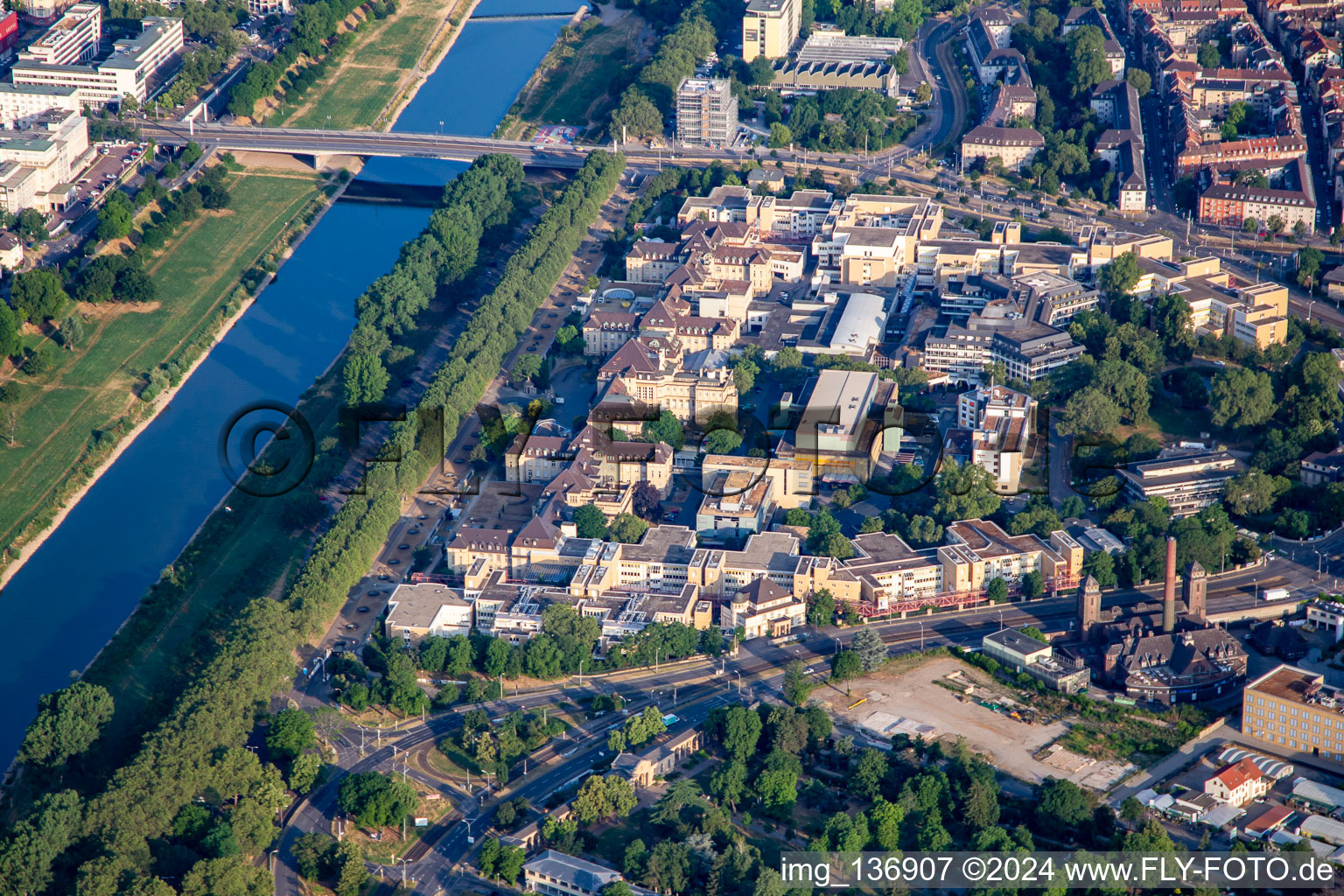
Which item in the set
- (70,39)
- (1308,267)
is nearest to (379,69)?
(70,39)

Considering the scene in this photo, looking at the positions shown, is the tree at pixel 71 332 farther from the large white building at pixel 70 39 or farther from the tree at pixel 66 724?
the large white building at pixel 70 39

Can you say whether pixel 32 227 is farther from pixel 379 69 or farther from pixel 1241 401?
pixel 1241 401

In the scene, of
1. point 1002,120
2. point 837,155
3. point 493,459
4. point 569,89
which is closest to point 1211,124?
point 1002,120

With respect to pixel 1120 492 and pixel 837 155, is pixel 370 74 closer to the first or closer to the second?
pixel 837 155

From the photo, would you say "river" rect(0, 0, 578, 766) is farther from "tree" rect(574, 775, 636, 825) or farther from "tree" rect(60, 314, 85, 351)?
"tree" rect(574, 775, 636, 825)

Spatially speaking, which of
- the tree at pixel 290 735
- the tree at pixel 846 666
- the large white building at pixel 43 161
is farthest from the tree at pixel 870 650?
the large white building at pixel 43 161

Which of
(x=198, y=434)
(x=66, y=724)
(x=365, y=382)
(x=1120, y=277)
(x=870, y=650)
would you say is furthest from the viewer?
(x=1120, y=277)

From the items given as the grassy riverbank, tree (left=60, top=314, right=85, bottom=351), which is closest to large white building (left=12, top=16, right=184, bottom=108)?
the grassy riverbank
